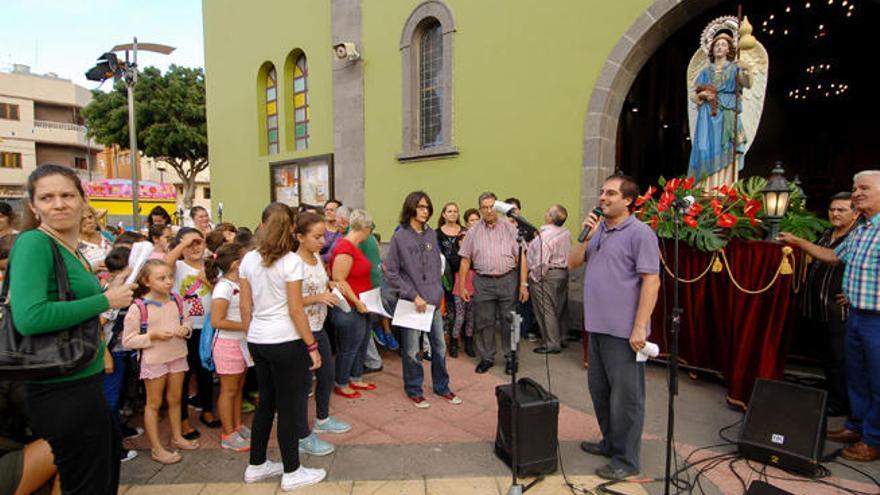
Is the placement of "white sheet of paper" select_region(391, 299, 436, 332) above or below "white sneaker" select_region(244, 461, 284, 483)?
above

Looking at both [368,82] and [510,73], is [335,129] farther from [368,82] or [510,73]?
[510,73]

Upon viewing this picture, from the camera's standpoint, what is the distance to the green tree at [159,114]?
70.3 feet

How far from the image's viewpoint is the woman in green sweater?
1819 millimetres

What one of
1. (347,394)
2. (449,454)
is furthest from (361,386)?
(449,454)

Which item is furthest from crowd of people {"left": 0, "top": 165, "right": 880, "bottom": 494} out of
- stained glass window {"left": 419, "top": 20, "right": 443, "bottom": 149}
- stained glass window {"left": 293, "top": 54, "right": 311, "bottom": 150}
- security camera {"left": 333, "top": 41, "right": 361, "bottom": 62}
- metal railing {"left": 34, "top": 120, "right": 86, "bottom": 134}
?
metal railing {"left": 34, "top": 120, "right": 86, "bottom": 134}

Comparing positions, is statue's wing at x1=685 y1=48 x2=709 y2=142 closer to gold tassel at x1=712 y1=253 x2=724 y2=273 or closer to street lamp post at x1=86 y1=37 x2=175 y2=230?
gold tassel at x1=712 y1=253 x2=724 y2=273

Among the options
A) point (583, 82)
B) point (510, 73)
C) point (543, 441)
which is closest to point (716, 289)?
point (543, 441)

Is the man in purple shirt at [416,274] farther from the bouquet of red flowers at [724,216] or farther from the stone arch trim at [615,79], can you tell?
the stone arch trim at [615,79]

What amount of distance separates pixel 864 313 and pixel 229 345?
4.55 m

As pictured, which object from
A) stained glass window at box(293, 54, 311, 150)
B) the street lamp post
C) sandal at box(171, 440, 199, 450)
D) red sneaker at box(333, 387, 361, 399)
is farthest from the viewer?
stained glass window at box(293, 54, 311, 150)

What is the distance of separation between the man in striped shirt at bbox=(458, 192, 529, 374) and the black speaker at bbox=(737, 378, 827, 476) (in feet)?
7.35

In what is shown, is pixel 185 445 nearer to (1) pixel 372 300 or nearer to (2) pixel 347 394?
(2) pixel 347 394

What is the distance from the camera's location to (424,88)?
891 centimetres

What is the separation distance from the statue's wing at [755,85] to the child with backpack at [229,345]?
17.7 ft
